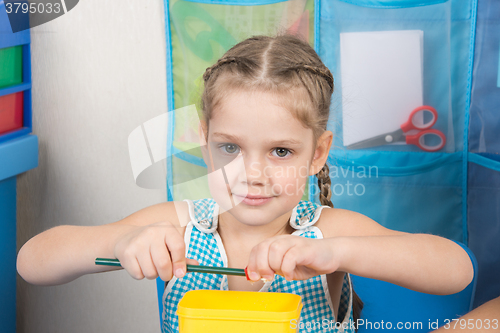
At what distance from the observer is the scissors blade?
0.98 metres

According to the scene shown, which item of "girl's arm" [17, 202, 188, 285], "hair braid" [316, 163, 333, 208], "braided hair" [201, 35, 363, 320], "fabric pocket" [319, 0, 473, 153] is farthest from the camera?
"fabric pocket" [319, 0, 473, 153]

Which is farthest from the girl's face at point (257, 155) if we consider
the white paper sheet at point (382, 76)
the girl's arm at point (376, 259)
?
the white paper sheet at point (382, 76)

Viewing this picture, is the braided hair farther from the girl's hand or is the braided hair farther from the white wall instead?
the white wall

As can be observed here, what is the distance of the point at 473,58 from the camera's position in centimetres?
93

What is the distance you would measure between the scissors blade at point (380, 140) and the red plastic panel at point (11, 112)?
0.65m

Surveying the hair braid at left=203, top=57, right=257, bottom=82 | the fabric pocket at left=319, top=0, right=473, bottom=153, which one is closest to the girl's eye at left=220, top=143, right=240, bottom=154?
the hair braid at left=203, top=57, right=257, bottom=82

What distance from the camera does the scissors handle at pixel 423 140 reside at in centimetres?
97

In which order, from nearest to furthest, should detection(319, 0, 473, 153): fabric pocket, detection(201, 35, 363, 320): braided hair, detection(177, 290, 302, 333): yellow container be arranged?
detection(177, 290, 302, 333): yellow container → detection(201, 35, 363, 320): braided hair → detection(319, 0, 473, 153): fabric pocket

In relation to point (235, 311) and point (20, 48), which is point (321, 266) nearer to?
point (235, 311)

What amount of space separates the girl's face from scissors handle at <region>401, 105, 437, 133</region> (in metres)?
0.38

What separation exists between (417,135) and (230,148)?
1.64 ft

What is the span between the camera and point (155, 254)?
0.51 meters

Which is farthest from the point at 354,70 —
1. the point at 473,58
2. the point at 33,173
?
the point at 33,173

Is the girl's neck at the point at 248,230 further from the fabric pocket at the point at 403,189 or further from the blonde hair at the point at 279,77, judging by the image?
the fabric pocket at the point at 403,189
